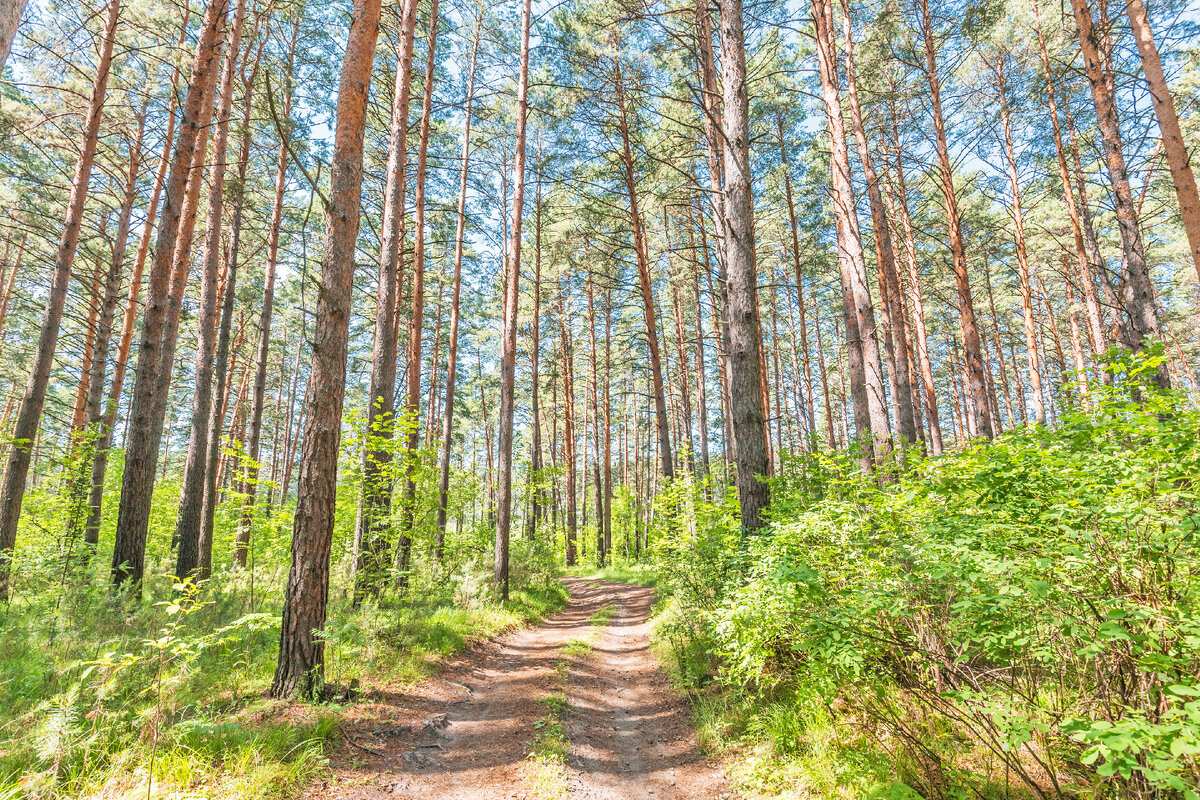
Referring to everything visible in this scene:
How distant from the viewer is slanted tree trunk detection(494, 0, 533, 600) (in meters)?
10.4

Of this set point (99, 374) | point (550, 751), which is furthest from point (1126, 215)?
point (99, 374)

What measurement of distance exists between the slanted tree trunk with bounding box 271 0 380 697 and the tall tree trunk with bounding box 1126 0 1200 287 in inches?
432

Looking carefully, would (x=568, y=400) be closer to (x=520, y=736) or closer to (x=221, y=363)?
(x=221, y=363)

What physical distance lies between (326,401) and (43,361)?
780 centimetres

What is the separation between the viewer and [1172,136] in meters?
7.13

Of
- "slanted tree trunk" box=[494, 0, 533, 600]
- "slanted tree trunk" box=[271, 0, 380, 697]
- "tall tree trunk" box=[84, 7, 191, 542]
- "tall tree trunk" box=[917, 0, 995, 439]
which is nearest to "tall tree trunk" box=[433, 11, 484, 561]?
"slanted tree trunk" box=[494, 0, 533, 600]

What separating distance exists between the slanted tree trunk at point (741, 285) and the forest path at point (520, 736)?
96.6 inches

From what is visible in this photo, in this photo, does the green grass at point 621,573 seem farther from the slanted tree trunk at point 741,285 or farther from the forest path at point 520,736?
the slanted tree trunk at point 741,285

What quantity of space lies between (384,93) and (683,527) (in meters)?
12.5

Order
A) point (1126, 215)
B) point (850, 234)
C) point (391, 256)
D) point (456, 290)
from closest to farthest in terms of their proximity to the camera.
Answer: point (391, 256) < point (1126, 215) < point (850, 234) < point (456, 290)

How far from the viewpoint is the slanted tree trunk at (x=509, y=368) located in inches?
411

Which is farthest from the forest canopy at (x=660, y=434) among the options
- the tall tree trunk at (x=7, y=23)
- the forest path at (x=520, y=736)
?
the forest path at (x=520, y=736)

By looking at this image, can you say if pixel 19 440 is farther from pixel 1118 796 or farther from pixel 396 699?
pixel 1118 796

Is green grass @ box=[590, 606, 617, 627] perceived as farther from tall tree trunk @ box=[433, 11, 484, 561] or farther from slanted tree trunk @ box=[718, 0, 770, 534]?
slanted tree trunk @ box=[718, 0, 770, 534]
